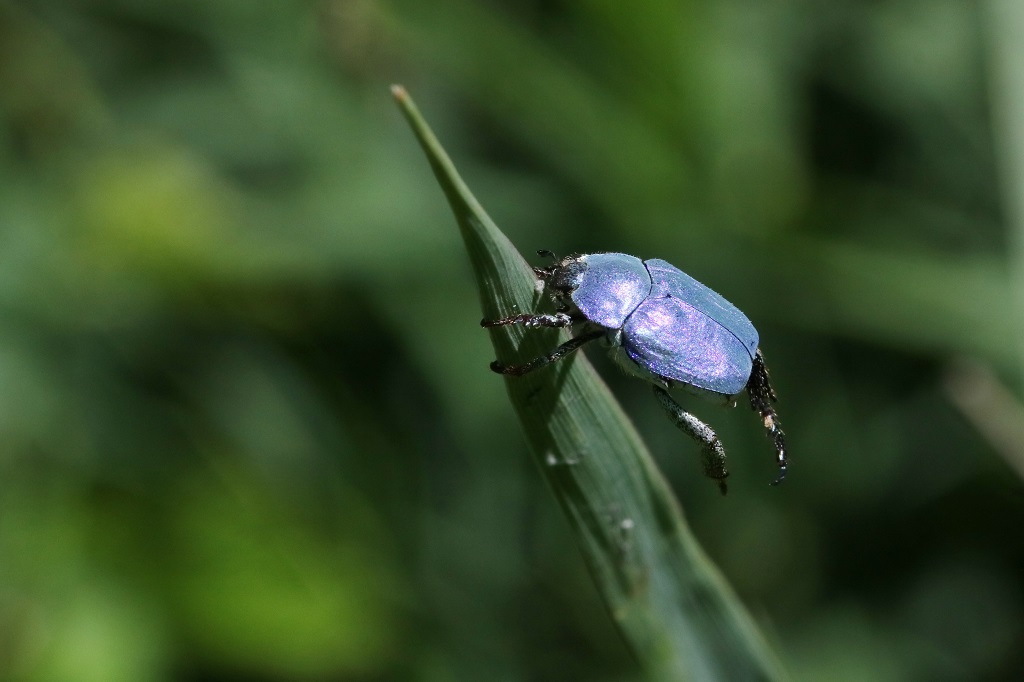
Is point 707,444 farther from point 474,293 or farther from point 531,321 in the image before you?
point 474,293

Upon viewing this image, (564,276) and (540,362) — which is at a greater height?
(564,276)

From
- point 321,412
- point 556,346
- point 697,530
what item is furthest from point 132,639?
point 697,530

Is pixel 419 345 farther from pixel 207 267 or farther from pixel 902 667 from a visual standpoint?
pixel 902 667

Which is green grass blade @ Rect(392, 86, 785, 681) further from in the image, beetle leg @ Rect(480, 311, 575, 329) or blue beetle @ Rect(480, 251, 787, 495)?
blue beetle @ Rect(480, 251, 787, 495)

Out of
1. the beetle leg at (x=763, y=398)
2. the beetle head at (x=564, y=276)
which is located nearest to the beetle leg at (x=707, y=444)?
the beetle leg at (x=763, y=398)

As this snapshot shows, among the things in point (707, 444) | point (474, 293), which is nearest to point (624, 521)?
point (707, 444)

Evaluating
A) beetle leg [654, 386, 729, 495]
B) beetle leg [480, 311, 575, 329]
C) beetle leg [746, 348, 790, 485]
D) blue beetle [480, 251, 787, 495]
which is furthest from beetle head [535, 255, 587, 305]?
beetle leg [746, 348, 790, 485]
